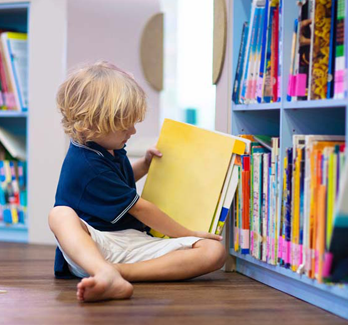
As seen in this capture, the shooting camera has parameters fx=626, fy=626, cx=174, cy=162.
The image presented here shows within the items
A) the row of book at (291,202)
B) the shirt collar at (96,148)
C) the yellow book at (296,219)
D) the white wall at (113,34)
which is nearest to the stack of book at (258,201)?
the row of book at (291,202)

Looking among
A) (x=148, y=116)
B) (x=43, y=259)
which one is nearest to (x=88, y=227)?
(x=43, y=259)

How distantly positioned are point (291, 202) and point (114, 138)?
0.47m

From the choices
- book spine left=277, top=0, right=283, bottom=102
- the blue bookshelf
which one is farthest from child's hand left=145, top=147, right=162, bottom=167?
the blue bookshelf

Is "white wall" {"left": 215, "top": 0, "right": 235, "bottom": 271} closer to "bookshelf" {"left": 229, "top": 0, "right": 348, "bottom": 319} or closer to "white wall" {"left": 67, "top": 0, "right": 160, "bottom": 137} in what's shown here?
"bookshelf" {"left": 229, "top": 0, "right": 348, "bottom": 319}

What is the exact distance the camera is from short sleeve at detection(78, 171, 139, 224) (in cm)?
151

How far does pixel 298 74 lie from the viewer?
4.42 feet

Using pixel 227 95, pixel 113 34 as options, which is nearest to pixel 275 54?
pixel 227 95

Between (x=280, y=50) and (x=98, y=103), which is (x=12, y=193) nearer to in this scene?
(x=98, y=103)

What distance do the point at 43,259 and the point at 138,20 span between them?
3.14 feet

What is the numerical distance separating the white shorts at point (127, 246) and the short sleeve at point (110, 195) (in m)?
0.06

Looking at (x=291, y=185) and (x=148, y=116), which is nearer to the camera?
(x=291, y=185)

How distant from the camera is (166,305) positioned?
1276 mm

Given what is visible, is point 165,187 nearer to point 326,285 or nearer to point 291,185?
point 291,185

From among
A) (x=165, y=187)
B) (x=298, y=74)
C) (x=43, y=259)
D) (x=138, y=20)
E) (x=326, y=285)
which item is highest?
(x=138, y=20)
